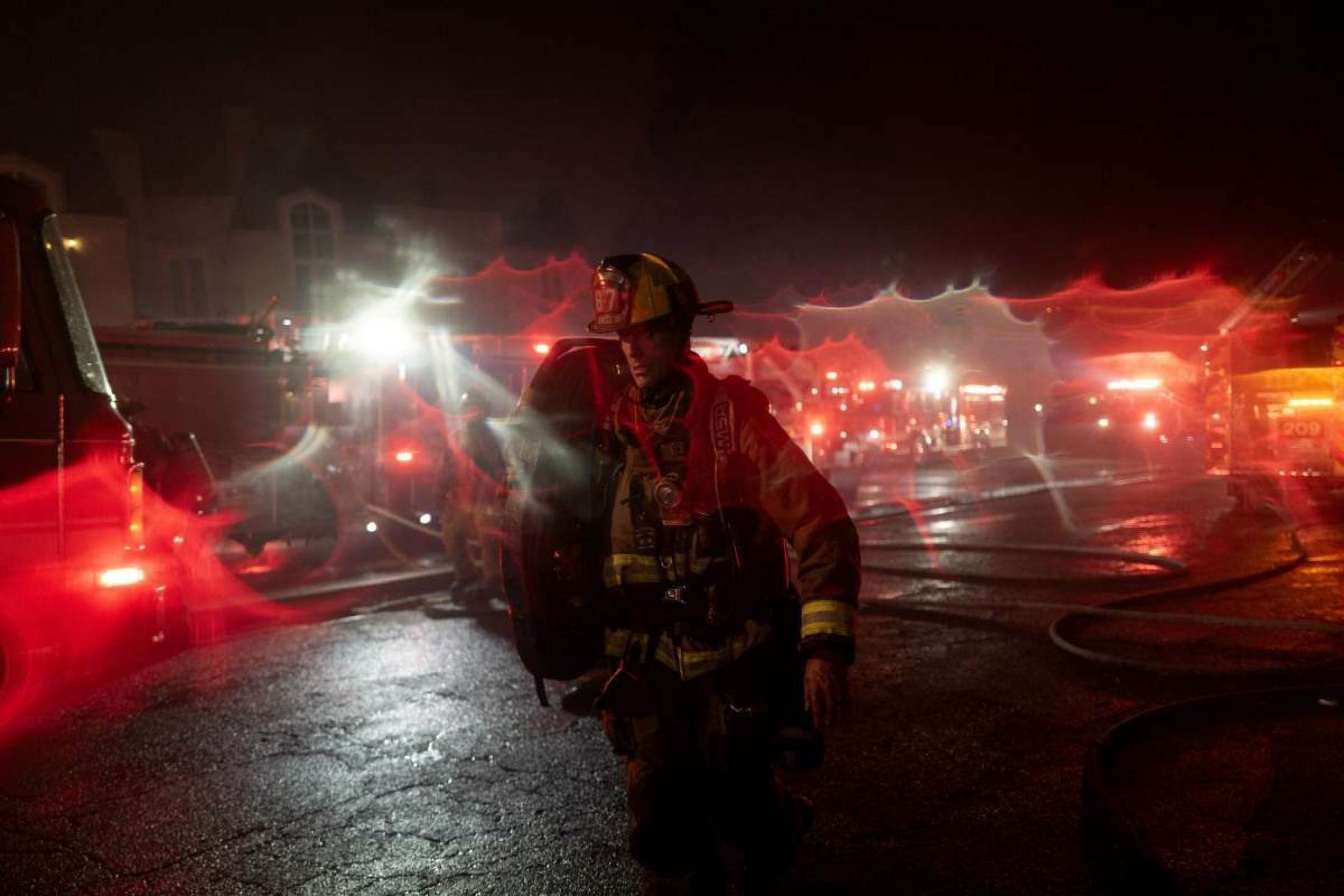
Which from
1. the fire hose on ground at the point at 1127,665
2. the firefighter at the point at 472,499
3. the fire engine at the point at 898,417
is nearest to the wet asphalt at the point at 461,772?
the fire hose on ground at the point at 1127,665

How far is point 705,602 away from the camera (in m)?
2.62

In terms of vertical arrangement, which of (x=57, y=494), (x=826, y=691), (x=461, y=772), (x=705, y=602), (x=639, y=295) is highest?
(x=639, y=295)

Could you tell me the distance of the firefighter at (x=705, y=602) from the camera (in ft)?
8.52

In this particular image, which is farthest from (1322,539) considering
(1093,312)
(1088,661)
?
(1093,312)

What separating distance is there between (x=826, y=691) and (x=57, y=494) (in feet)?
13.5

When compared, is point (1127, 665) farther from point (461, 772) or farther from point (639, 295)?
point (639, 295)

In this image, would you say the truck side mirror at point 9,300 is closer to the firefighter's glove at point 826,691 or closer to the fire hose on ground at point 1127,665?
the firefighter's glove at point 826,691

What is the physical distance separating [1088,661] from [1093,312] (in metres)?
24.5

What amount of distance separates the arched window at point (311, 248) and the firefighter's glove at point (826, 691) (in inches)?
1146

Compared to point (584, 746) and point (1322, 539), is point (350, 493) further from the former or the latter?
point (1322, 539)

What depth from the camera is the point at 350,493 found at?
12789mm

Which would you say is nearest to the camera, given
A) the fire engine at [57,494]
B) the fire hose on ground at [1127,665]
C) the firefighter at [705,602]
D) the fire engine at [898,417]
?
the firefighter at [705,602]

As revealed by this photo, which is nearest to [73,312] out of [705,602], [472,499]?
[472,499]

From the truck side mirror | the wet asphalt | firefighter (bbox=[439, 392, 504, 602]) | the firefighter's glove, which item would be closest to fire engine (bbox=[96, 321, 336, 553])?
firefighter (bbox=[439, 392, 504, 602])
